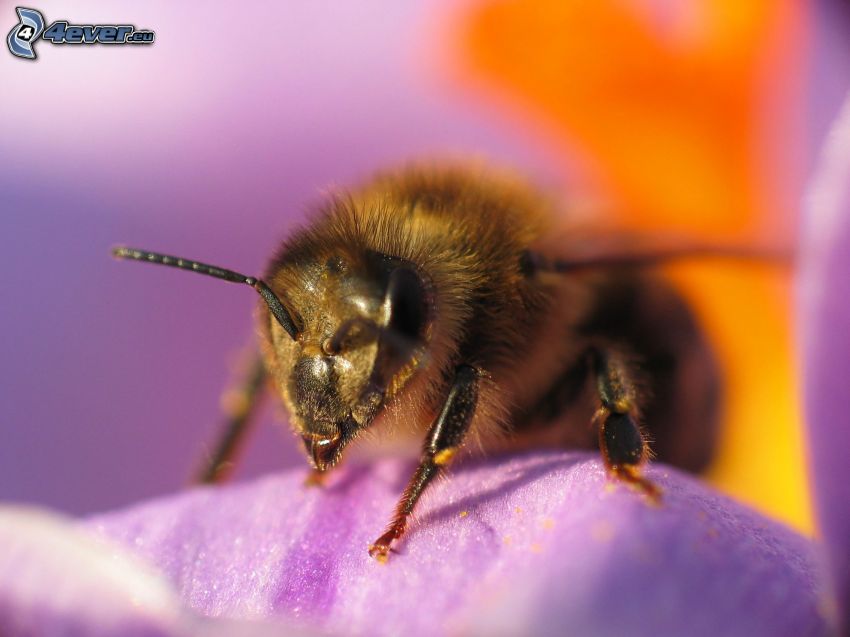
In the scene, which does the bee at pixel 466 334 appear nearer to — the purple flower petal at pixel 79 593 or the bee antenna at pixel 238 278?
the bee antenna at pixel 238 278

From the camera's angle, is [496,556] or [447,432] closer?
[496,556]

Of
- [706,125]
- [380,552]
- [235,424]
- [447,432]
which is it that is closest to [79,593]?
[380,552]

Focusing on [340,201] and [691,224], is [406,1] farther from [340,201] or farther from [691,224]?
[340,201]

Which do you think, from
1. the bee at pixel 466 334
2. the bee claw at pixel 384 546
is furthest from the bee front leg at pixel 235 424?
the bee claw at pixel 384 546

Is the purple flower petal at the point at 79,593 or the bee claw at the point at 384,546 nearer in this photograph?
the purple flower petal at the point at 79,593

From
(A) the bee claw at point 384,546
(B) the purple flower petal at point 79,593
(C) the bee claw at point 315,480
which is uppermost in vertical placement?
(B) the purple flower petal at point 79,593

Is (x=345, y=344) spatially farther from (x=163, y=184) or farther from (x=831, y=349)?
(x=163, y=184)

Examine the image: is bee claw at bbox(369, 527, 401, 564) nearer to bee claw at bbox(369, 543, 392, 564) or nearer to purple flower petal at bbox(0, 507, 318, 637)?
bee claw at bbox(369, 543, 392, 564)
